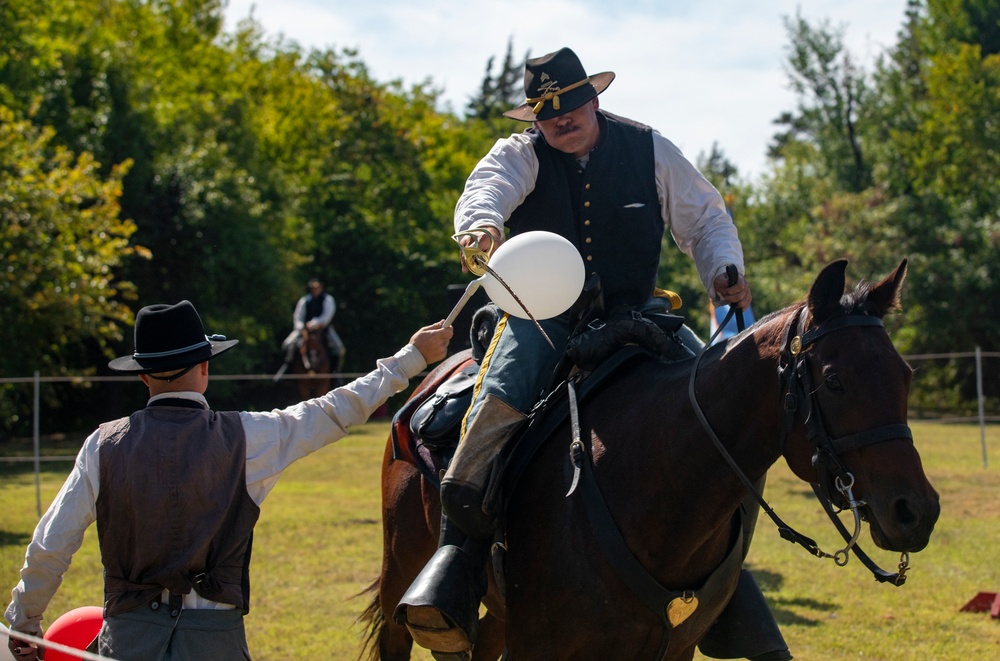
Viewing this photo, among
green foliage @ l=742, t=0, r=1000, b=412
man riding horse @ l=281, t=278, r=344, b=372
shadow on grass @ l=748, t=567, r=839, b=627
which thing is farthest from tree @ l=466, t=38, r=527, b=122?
shadow on grass @ l=748, t=567, r=839, b=627

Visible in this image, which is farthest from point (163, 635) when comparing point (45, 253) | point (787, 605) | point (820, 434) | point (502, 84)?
point (502, 84)

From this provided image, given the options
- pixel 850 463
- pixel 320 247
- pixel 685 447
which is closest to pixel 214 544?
pixel 685 447

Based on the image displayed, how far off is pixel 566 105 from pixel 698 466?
1588 millimetres

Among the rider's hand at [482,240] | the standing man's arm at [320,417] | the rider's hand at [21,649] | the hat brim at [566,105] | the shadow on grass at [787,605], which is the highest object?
the hat brim at [566,105]

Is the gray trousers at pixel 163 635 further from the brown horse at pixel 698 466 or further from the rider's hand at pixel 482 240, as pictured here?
the rider's hand at pixel 482 240

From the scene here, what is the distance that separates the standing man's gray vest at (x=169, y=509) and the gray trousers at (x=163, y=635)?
46mm

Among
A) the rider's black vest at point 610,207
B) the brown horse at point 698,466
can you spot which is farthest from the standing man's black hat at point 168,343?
the rider's black vest at point 610,207

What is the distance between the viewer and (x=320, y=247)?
27.5 metres

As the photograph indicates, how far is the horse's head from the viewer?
2.98 meters

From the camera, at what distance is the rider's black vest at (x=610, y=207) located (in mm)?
4270

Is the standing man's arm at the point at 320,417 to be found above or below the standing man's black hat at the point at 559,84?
below

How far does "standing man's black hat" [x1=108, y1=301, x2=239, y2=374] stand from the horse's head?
191 centimetres

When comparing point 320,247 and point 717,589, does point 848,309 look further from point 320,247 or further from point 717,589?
point 320,247

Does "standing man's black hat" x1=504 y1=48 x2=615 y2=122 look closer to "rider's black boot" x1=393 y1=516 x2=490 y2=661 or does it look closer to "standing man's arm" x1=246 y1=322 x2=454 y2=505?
"standing man's arm" x1=246 y1=322 x2=454 y2=505
